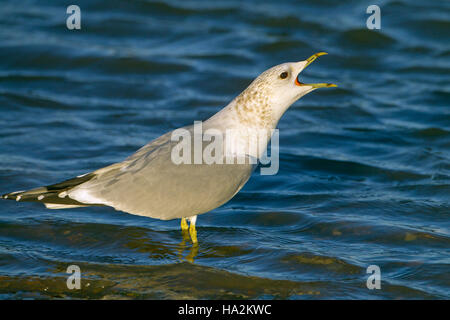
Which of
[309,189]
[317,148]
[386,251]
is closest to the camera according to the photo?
[386,251]

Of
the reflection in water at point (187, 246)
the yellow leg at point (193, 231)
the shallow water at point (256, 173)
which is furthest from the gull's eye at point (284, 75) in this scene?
the reflection in water at point (187, 246)

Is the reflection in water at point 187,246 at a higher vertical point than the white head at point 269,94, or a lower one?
lower

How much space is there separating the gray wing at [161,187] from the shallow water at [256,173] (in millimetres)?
466

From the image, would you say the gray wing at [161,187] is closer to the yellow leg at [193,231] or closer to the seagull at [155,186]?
the seagull at [155,186]

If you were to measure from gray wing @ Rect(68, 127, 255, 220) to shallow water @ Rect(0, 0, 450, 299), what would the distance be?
466mm

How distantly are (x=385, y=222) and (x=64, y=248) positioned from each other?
2.82 metres

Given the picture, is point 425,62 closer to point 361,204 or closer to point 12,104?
point 361,204

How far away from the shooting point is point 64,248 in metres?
5.74

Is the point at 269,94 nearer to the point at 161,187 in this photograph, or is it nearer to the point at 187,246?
the point at 161,187

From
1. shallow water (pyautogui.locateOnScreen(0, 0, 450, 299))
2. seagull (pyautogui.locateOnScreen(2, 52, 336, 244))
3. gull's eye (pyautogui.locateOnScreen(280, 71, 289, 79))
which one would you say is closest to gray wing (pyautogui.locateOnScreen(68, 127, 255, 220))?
seagull (pyautogui.locateOnScreen(2, 52, 336, 244))

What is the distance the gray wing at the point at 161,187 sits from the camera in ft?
17.5

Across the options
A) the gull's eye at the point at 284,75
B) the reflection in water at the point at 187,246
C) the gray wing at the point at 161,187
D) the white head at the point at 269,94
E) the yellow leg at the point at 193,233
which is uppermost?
the gull's eye at the point at 284,75

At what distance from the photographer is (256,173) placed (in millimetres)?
7520
